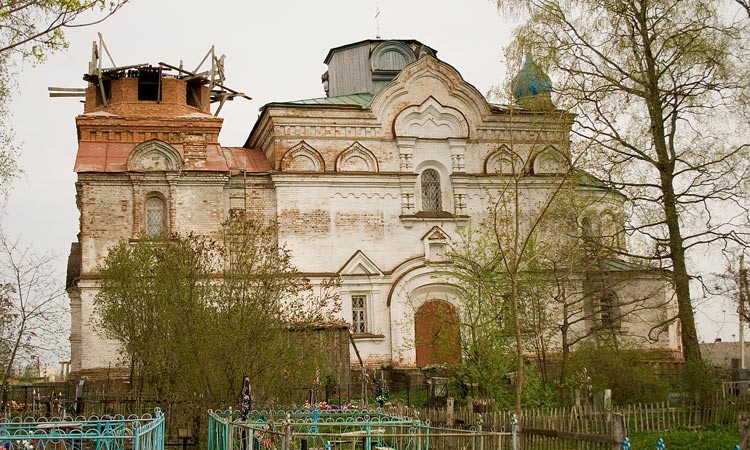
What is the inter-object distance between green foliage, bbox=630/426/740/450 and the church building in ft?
28.7

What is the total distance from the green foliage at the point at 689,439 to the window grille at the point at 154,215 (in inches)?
599

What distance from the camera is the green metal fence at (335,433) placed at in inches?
444

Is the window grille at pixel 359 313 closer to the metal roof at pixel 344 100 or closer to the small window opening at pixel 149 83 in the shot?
the metal roof at pixel 344 100

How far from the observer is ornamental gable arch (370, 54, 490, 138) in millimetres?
28359

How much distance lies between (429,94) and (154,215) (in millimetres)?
9214

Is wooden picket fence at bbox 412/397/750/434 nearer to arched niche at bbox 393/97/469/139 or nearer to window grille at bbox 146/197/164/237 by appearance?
window grille at bbox 146/197/164/237

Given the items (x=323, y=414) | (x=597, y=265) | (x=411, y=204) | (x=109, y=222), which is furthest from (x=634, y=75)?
(x=109, y=222)

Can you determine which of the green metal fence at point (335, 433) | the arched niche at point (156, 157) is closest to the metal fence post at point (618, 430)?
the green metal fence at point (335, 433)

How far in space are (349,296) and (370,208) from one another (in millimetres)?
2761

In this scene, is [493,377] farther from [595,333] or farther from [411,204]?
[411,204]

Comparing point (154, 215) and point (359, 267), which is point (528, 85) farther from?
point (154, 215)

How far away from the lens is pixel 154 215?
2647 centimetres

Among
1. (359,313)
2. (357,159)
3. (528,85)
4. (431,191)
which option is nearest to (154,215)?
(357,159)

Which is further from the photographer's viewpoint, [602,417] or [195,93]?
[195,93]
